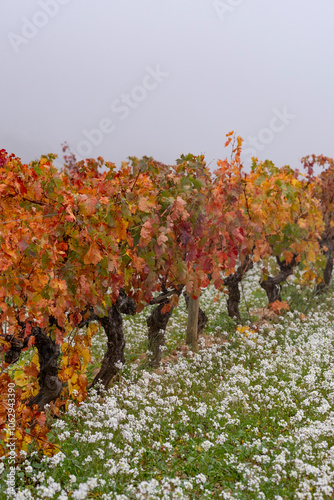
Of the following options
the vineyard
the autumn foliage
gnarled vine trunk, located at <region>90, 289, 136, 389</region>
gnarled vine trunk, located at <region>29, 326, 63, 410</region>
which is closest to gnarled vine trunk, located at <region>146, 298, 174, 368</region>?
the vineyard

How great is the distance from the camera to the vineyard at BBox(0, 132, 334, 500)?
→ 455cm

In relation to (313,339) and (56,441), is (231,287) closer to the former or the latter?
(313,339)

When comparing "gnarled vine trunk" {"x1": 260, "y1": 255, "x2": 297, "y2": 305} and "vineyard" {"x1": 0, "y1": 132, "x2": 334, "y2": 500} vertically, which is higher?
"gnarled vine trunk" {"x1": 260, "y1": 255, "x2": 297, "y2": 305}

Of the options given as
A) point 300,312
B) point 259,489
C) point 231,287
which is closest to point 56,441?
point 259,489

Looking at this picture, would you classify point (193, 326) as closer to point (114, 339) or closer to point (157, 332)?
point (157, 332)

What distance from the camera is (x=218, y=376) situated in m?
7.65

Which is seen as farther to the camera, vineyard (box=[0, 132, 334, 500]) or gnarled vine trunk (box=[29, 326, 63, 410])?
gnarled vine trunk (box=[29, 326, 63, 410])

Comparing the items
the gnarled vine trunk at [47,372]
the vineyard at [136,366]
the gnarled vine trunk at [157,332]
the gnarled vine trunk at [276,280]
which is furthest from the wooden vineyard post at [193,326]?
the gnarled vine trunk at [47,372]

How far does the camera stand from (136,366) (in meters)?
7.52

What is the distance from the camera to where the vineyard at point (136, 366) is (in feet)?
14.9

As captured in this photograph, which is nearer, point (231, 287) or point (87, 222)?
point (87, 222)

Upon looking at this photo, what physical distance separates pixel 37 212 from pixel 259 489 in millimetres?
3848

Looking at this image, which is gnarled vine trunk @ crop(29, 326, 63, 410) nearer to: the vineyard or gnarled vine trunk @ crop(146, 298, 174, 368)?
the vineyard

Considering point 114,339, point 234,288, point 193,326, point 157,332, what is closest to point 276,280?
point 234,288
